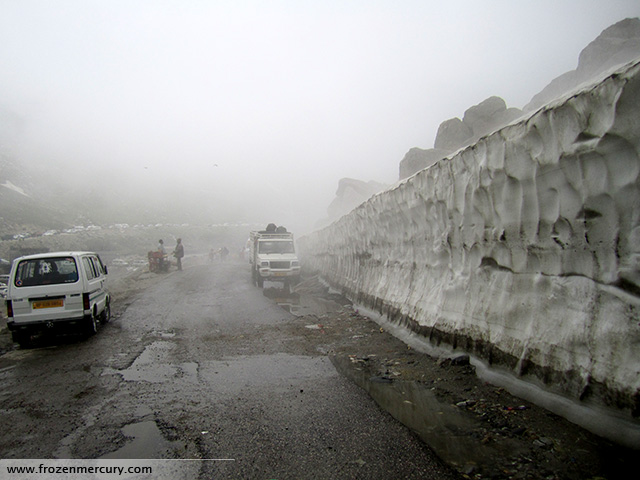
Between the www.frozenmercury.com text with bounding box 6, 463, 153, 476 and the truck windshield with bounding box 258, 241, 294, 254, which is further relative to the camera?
the truck windshield with bounding box 258, 241, 294, 254

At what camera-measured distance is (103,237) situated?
49.3m

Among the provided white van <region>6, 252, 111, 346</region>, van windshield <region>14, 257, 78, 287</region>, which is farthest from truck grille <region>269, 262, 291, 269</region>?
van windshield <region>14, 257, 78, 287</region>

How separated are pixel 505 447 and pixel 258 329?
636 cm

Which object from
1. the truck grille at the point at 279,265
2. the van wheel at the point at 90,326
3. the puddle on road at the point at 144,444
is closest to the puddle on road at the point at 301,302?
the truck grille at the point at 279,265

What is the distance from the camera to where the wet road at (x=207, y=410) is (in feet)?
10.2

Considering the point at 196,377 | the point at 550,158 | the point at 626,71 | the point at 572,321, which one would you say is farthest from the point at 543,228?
the point at 196,377

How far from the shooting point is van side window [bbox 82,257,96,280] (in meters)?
8.80

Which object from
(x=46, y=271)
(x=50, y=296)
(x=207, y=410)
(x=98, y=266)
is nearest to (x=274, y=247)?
(x=98, y=266)

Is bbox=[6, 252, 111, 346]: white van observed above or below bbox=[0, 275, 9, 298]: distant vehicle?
above

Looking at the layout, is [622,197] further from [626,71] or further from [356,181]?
[356,181]

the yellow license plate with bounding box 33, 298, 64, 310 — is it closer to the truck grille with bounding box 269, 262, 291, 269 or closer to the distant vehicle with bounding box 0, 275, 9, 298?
the distant vehicle with bounding box 0, 275, 9, 298

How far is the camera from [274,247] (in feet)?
64.2

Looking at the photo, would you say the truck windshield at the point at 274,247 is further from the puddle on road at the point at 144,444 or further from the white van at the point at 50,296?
the puddle on road at the point at 144,444

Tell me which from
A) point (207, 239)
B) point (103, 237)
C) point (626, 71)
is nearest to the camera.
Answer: point (626, 71)
